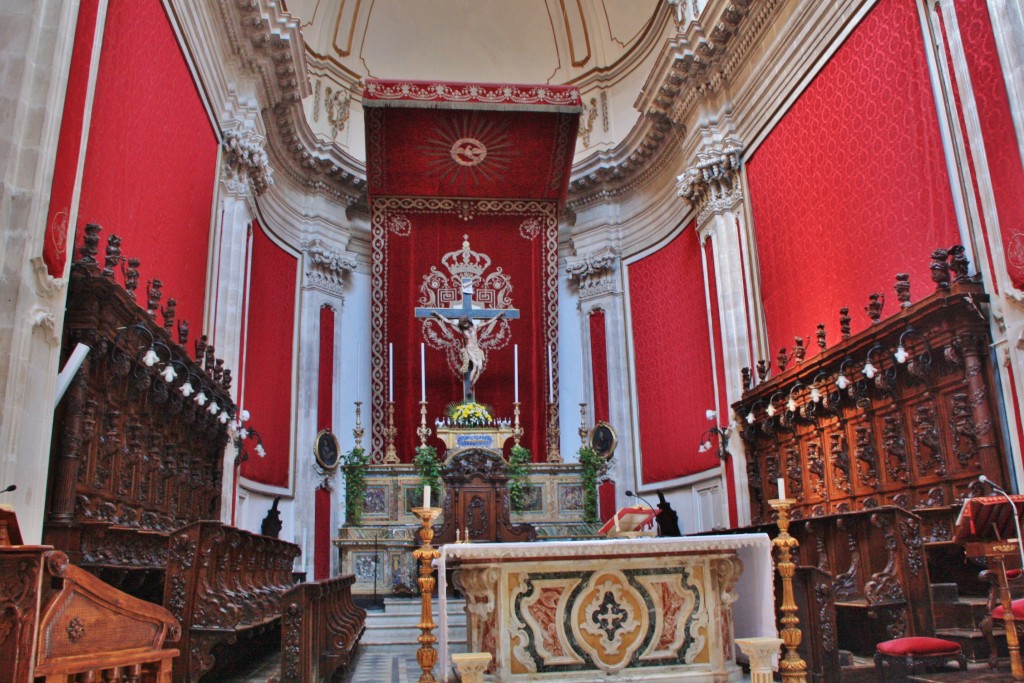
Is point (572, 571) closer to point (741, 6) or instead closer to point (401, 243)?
point (741, 6)

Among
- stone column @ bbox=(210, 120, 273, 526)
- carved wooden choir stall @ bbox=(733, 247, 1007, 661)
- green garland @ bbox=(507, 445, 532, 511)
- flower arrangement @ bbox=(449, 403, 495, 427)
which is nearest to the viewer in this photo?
carved wooden choir stall @ bbox=(733, 247, 1007, 661)

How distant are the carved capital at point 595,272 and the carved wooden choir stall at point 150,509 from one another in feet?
31.6

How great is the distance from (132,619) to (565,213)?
48.8ft

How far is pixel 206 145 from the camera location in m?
11.0

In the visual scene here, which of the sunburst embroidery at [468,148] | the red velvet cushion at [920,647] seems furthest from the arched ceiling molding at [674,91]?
the red velvet cushion at [920,647]

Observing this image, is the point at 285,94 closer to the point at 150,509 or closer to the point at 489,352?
the point at 489,352

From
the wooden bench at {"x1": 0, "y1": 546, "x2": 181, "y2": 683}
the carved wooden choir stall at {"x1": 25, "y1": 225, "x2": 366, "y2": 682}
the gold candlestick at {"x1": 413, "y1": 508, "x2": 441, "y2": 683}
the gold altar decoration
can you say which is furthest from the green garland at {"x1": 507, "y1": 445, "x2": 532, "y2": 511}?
the wooden bench at {"x1": 0, "y1": 546, "x2": 181, "y2": 683}

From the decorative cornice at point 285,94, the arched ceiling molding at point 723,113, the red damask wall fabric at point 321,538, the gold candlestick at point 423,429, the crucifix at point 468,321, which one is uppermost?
the decorative cornice at point 285,94

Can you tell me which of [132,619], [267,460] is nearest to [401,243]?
[267,460]

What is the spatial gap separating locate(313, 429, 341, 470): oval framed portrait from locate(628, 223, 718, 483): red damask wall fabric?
5.51 m

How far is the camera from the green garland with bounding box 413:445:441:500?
13.6 m

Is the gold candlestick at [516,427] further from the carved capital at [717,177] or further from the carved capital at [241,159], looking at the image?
the carved capital at [241,159]

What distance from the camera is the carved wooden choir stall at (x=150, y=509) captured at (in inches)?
206

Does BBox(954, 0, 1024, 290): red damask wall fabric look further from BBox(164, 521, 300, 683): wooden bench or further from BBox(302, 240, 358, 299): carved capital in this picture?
BBox(302, 240, 358, 299): carved capital
